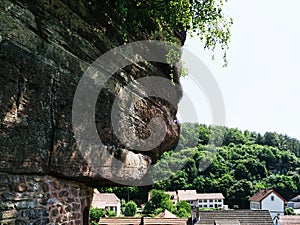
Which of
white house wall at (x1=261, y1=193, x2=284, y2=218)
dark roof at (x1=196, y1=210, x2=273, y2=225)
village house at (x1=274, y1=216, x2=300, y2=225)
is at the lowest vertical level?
village house at (x1=274, y1=216, x2=300, y2=225)

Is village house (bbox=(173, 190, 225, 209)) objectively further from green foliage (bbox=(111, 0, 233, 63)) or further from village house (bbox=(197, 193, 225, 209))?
green foliage (bbox=(111, 0, 233, 63))

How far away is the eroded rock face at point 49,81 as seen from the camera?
3.28 m

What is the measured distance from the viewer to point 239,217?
23203 millimetres

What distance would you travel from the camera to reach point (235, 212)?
2389 cm

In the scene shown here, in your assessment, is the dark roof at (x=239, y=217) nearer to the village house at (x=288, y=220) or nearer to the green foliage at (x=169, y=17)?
the village house at (x=288, y=220)

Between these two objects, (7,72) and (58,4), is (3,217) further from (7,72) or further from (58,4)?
(58,4)

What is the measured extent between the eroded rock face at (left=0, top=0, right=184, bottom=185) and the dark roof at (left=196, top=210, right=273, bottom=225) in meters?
19.7

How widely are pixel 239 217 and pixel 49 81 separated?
71.2ft

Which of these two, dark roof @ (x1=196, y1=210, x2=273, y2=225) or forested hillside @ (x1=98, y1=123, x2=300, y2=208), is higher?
forested hillside @ (x1=98, y1=123, x2=300, y2=208)

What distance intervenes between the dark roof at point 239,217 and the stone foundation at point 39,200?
1942cm

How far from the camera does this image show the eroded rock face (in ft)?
10.8

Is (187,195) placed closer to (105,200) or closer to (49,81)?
(105,200)

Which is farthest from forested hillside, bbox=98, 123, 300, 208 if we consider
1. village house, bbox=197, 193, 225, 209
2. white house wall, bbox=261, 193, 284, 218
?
white house wall, bbox=261, 193, 284, 218

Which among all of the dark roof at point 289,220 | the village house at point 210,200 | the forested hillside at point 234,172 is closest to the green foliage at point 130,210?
the forested hillside at point 234,172
